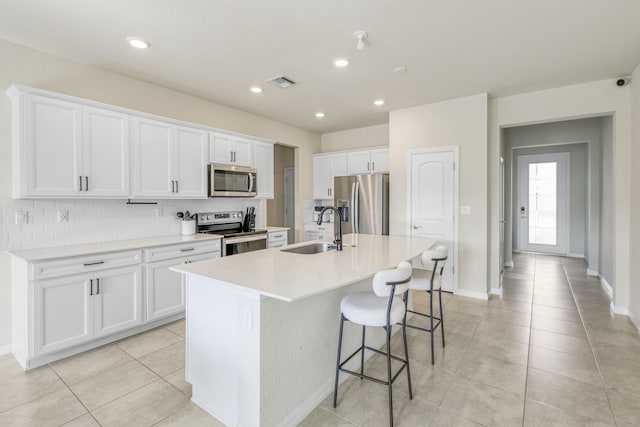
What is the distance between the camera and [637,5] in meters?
2.23

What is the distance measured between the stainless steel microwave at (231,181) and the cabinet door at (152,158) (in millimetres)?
539

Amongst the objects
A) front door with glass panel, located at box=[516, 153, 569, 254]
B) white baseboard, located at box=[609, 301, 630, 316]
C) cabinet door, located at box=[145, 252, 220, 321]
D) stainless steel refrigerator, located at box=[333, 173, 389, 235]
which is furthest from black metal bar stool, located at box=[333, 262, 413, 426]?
front door with glass panel, located at box=[516, 153, 569, 254]

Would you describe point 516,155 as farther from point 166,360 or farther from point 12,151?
point 12,151

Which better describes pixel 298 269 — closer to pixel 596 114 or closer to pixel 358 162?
pixel 358 162

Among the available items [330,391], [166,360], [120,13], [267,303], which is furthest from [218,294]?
[120,13]

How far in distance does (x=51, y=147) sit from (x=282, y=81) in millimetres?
2335

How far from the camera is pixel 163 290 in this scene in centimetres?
320

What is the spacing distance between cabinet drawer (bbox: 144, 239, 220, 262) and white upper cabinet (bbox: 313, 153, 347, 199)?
2702 millimetres

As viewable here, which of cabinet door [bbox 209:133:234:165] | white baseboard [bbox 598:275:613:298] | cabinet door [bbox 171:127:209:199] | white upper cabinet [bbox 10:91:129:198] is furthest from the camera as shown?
white baseboard [bbox 598:275:613:298]

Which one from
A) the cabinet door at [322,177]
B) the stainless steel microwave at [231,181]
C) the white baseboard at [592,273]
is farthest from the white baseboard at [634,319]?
the stainless steel microwave at [231,181]

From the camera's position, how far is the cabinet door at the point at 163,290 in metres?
3.09

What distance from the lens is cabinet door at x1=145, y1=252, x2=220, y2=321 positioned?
309cm

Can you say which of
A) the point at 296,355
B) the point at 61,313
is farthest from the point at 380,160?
the point at 61,313

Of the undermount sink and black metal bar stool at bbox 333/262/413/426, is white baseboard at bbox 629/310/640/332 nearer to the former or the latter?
black metal bar stool at bbox 333/262/413/426
